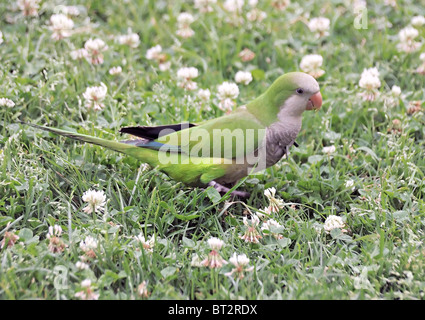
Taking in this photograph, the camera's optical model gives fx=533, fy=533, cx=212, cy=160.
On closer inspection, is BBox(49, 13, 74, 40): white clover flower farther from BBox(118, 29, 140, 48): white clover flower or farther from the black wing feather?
the black wing feather

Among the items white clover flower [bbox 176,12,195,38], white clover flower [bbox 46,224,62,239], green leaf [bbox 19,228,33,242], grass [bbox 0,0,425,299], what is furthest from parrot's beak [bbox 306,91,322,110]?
white clover flower [bbox 176,12,195,38]

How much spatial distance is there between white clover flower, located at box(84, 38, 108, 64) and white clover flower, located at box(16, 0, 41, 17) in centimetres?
62

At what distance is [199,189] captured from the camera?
3178mm

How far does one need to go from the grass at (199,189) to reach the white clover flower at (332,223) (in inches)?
1.3

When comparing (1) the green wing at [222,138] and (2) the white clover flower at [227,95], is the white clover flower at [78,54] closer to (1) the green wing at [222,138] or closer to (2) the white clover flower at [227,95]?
(2) the white clover flower at [227,95]

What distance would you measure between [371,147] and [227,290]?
5.86 feet

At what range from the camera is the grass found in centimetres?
246

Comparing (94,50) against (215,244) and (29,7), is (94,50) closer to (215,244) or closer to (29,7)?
(29,7)

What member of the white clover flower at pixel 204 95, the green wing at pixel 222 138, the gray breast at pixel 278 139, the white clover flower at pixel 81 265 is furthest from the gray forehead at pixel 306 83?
the white clover flower at pixel 81 265

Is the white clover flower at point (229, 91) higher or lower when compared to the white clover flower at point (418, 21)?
lower

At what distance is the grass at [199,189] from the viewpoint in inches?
97.0

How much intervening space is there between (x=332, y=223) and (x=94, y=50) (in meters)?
2.21
